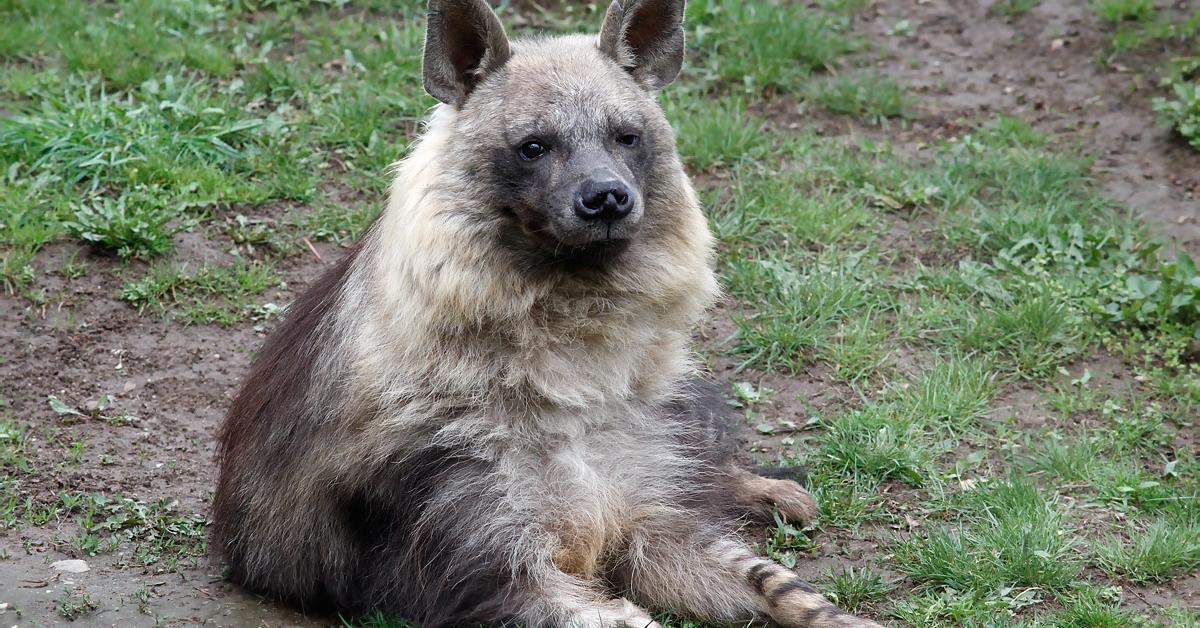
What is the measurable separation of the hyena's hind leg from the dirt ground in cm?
16

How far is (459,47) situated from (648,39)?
646 mm

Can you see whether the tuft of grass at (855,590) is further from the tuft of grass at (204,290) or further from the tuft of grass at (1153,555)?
the tuft of grass at (204,290)

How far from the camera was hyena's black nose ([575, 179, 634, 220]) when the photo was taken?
4.05m

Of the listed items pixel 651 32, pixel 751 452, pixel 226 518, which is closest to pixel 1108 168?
pixel 751 452

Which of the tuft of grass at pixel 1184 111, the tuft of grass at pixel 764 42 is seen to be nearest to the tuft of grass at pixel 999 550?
the tuft of grass at pixel 1184 111

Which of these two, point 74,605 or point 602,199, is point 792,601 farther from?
point 74,605

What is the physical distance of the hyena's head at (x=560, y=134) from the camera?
13.6 feet

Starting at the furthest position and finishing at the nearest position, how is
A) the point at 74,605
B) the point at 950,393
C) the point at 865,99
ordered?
the point at 865,99 < the point at 950,393 < the point at 74,605

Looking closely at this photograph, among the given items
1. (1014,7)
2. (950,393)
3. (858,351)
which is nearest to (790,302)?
(858,351)

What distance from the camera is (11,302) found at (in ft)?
20.0

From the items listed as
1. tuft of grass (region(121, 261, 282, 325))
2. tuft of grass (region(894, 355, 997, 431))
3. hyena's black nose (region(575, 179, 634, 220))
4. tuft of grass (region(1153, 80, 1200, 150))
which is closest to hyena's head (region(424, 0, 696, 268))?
hyena's black nose (region(575, 179, 634, 220))

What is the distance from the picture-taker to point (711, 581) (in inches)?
173

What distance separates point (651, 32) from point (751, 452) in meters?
1.79

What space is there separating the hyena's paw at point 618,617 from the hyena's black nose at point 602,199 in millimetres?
1179
